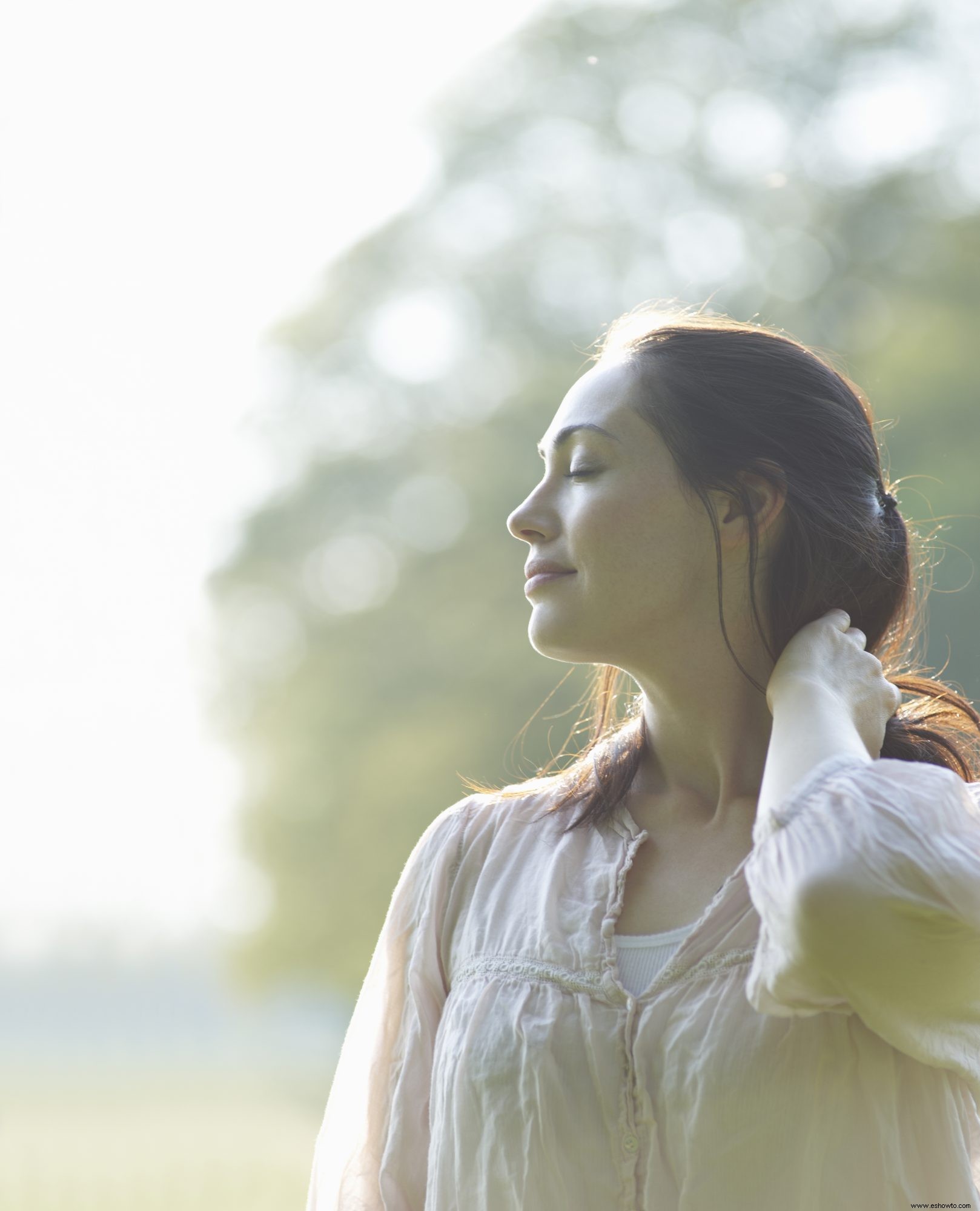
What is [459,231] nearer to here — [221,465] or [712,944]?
[221,465]

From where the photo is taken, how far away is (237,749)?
144 inches

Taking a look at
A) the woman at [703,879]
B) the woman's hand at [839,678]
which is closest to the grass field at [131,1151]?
the woman at [703,879]

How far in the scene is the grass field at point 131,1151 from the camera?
2.66m

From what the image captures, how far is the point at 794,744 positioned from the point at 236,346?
331 centimetres

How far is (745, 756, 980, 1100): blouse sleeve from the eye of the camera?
740 millimetres

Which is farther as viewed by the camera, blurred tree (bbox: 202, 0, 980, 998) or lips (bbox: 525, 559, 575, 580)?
blurred tree (bbox: 202, 0, 980, 998)

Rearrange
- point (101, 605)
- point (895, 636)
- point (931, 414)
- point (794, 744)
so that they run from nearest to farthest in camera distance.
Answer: point (794, 744) → point (895, 636) → point (931, 414) → point (101, 605)

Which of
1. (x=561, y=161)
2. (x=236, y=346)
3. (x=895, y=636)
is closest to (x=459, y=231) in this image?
(x=561, y=161)

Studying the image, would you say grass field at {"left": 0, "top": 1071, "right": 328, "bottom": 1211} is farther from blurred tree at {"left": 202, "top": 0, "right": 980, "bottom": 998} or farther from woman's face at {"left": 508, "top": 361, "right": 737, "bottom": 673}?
woman's face at {"left": 508, "top": 361, "right": 737, "bottom": 673}

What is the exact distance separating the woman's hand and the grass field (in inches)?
82.3

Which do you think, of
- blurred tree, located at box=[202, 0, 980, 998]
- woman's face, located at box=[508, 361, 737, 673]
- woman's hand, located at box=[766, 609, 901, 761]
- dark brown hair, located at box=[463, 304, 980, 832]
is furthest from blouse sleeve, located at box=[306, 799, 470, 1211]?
A: blurred tree, located at box=[202, 0, 980, 998]

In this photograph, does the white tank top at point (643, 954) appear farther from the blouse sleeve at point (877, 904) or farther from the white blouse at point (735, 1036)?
the blouse sleeve at point (877, 904)

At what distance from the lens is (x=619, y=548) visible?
38.8 inches

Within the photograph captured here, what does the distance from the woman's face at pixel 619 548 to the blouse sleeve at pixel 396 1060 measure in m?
0.22
